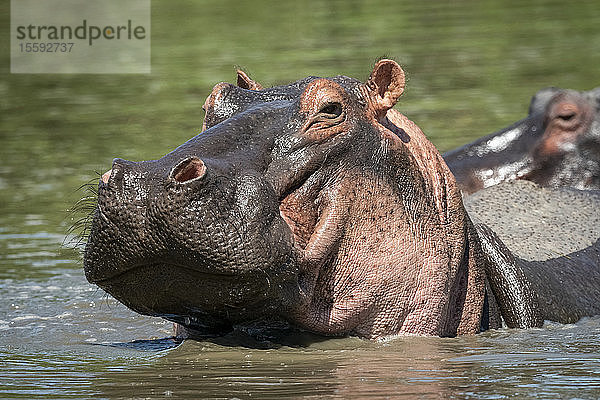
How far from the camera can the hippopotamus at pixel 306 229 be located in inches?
171

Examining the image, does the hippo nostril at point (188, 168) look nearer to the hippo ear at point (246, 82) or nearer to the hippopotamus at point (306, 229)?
the hippopotamus at point (306, 229)

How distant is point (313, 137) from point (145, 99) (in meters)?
11.2

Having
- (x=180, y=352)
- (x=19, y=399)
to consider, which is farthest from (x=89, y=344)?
(x=19, y=399)

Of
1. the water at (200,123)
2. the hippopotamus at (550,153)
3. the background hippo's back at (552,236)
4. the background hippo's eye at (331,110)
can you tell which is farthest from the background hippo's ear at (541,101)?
the background hippo's eye at (331,110)

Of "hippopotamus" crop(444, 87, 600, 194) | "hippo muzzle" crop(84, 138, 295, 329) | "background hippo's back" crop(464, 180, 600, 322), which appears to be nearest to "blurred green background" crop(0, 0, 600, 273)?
"hippopotamus" crop(444, 87, 600, 194)

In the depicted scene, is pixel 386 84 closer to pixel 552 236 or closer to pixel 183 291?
pixel 183 291

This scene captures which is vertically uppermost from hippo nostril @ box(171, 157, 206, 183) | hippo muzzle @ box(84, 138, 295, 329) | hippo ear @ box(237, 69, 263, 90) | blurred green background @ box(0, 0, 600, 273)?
blurred green background @ box(0, 0, 600, 273)

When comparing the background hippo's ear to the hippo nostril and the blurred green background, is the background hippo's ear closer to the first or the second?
the blurred green background

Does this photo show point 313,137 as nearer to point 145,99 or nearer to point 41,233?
point 41,233

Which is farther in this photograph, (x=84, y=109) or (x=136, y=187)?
(x=84, y=109)

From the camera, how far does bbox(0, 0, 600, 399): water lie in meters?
4.61

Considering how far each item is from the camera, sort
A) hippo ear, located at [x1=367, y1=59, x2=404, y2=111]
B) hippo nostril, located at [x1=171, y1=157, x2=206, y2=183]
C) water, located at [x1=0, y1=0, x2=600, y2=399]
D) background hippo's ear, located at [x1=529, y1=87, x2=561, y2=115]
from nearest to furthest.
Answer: hippo nostril, located at [x1=171, y1=157, x2=206, y2=183] < water, located at [x1=0, y1=0, x2=600, y2=399] < hippo ear, located at [x1=367, y1=59, x2=404, y2=111] < background hippo's ear, located at [x1=529, y1=87, x2=561, y2=115]

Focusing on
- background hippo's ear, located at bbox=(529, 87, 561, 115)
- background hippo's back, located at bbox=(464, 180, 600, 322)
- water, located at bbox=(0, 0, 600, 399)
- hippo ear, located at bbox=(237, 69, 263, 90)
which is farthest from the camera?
background hippo's ear, located at bbox=(529, 87, 561, 115)

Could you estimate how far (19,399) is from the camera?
14.6 ft
